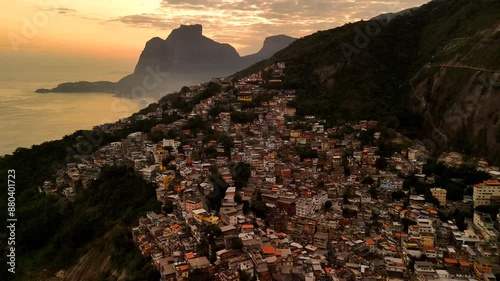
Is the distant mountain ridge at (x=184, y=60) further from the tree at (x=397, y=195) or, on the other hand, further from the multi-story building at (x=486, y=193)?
the multi-story building at (x=486, y=193)

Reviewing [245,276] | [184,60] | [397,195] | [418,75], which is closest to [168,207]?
[245,276]

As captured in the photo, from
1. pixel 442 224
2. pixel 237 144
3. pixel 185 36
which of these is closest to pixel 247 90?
pixel 237 144

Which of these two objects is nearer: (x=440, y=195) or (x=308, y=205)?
(x=308, y=205)

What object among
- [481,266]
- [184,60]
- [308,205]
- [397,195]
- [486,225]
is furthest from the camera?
[184,60]

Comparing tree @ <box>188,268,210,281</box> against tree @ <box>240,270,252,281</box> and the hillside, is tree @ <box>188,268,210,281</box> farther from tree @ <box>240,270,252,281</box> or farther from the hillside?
the hillside

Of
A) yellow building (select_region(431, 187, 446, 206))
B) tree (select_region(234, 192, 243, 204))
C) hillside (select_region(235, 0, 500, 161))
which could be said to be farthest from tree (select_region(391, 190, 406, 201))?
tree (select_region(234, 192, 243, 204))

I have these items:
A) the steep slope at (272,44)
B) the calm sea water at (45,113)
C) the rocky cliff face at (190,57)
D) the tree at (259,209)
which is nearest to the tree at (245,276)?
the tree at (259,209)

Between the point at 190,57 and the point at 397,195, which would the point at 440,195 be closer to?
the point at 397,195

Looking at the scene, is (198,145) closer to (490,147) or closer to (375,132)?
(375,132)
